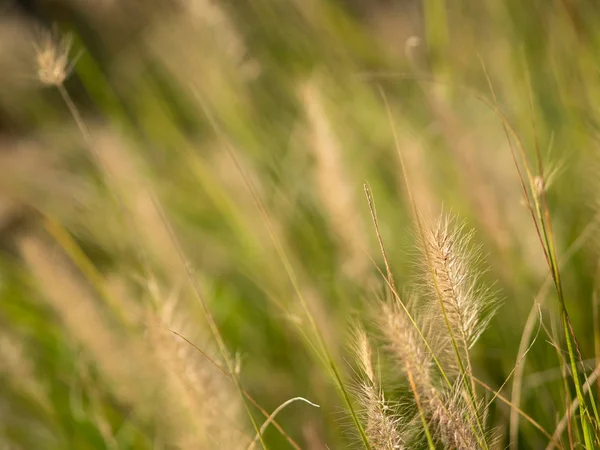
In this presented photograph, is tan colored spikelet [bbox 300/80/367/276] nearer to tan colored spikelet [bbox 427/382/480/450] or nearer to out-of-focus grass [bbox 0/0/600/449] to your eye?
out-of-focus grass [bbox 0/0/600/449]

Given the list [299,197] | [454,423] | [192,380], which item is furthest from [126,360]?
[454,423]

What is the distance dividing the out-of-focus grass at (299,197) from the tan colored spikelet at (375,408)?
48mm

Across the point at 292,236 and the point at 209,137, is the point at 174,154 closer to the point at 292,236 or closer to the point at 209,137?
the point at 209,137

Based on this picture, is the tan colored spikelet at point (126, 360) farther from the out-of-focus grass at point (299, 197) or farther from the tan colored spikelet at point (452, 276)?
the tan colored spikelet at point (452, 276)

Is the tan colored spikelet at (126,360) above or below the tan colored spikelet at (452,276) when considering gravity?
below

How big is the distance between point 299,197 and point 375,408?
0.89m

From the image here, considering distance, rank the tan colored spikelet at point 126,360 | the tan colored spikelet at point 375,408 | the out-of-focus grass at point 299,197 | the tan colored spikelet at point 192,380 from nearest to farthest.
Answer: the tan colored spikelet at point 375,408 → the tan colored spikelet at point 192,380 → the tan colored spikelet at point 126,360 → the out-of-focus grass at point 299,197

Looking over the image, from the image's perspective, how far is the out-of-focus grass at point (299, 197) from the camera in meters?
0.87

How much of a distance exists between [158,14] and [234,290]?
113 cm

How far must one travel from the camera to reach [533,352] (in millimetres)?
802

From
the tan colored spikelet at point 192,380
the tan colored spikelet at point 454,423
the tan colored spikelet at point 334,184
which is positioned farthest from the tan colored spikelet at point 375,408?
the tan colored spikelet at point 334,184

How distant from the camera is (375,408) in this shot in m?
0.44

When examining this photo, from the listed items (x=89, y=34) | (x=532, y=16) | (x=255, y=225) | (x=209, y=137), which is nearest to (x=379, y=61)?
(x=532, y=16)

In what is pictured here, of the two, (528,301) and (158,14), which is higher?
(158,14)
